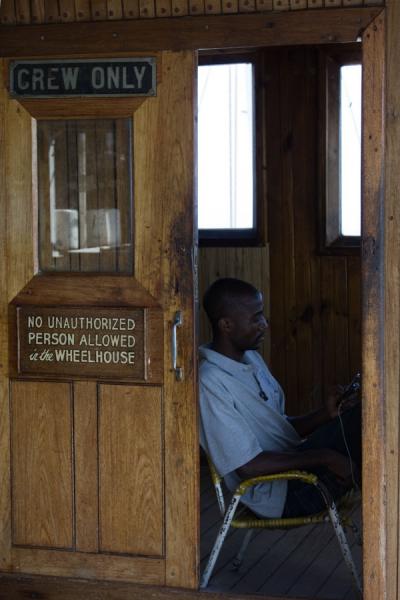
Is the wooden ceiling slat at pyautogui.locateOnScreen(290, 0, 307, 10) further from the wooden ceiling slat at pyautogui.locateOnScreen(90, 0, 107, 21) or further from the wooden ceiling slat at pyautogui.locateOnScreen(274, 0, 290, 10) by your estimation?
the wooden ceiling slat at pyautogui.locateOnScreen(90, 0, 107, 21)

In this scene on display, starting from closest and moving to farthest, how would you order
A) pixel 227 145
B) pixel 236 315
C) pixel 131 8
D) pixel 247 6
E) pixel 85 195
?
pixel 247 6 < pixel 131 8 < pixel 85 195 < pixel 236 315 < pixel 227 145

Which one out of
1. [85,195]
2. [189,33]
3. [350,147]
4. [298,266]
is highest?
[189,33]

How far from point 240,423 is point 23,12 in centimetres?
178

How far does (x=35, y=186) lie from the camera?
13.5ft

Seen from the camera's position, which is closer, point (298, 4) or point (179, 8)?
point (298, 4)

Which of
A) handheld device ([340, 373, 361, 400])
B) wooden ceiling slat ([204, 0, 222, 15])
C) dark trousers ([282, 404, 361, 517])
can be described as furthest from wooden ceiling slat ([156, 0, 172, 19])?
dark trousers ([282, 404, 361, 517])

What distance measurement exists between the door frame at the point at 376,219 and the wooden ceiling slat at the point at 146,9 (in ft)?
0.34

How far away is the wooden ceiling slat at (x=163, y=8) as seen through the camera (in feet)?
13.0

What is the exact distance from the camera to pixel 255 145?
6.41m

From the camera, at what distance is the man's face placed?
14.4 ft

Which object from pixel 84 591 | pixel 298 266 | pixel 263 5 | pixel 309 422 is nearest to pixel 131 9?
pixel 263 5

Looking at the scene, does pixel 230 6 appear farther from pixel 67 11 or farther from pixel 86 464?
pixel 86 464

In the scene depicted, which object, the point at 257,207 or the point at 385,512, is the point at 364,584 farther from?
the point at 257,207

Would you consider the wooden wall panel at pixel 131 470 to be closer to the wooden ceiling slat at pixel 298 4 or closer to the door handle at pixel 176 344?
the door handle at pixel 176 344
